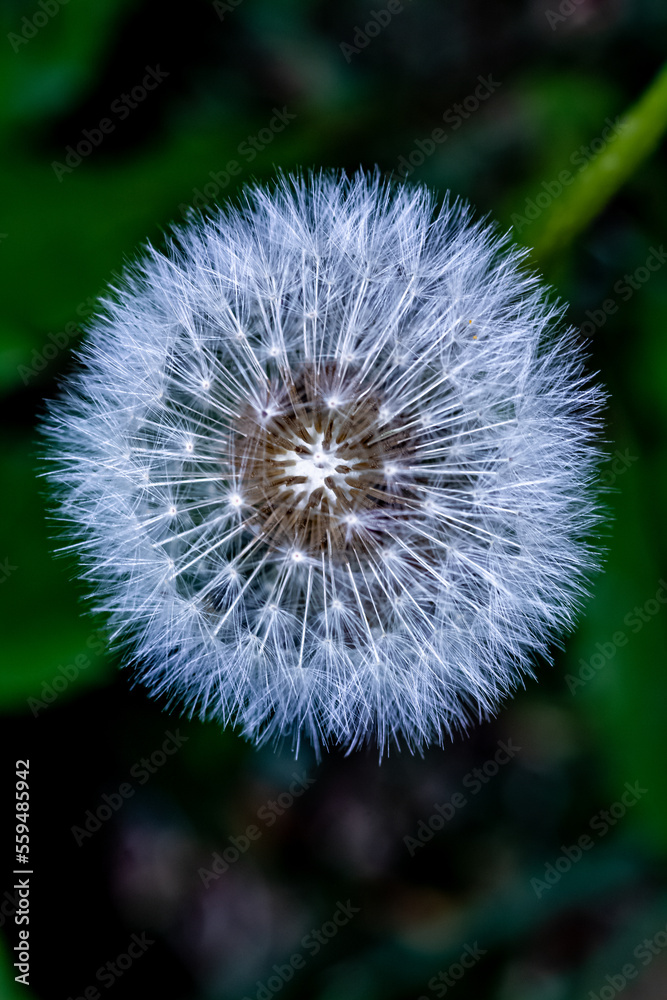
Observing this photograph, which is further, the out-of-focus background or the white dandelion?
the out-of-focus background

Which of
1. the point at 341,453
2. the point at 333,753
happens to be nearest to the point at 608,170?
the point at 341,453

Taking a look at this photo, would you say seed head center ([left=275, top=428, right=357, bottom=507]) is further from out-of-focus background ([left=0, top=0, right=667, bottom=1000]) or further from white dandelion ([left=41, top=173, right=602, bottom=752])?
out-of-focus background ([left=0, top=0, right=667, bottom=1000])

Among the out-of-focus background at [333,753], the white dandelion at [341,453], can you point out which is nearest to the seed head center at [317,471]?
the white dandelion at [341,453]

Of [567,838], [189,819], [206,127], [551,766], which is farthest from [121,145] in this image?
[567,838]

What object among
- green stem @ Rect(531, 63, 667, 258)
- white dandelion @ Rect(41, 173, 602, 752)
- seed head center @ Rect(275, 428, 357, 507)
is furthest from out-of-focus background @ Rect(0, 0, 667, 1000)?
seed head center @ Rect(275, 428, 357, 507)

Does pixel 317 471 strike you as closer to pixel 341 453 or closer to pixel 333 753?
pixel 341 453

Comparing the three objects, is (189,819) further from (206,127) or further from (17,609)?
(206,127)
